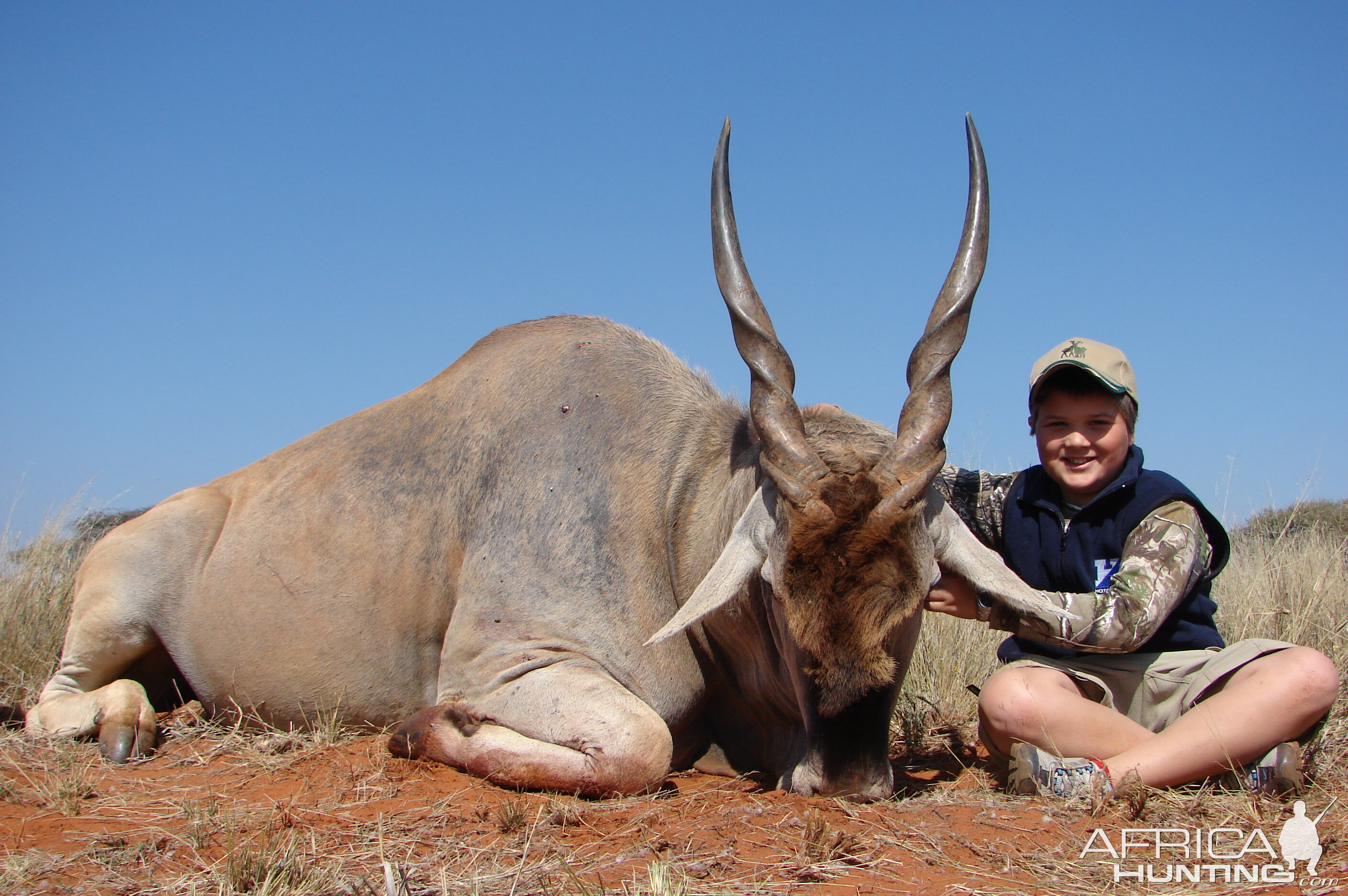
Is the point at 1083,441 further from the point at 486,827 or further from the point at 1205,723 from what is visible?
the point at 486,827

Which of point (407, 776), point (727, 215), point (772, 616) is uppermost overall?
point (727, 215)

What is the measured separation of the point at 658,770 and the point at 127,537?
3.18m

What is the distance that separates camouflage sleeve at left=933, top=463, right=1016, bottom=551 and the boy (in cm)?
10

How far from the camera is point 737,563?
3.48 meters

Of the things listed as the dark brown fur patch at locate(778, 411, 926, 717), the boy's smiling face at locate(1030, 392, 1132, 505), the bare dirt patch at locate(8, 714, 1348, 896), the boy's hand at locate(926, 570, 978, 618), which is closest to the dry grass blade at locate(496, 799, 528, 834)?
the bare dirt patch at locate(8, 714, 1348, 896)

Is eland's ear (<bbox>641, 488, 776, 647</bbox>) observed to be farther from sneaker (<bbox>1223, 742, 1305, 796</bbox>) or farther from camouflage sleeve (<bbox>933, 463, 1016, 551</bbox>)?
sneaker (<bbox>1223, 742, 1305, 796</bbox>)

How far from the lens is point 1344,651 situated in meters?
5.35

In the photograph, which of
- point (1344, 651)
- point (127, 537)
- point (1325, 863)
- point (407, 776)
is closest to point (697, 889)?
point (407, 776)

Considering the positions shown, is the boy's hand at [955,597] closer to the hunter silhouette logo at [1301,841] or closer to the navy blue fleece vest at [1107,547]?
the navy blue fleece vest at [1107,547]

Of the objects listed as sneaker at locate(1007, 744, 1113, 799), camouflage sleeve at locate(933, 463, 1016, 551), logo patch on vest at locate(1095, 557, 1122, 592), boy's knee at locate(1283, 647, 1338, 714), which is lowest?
sneaker at locate(1007, 744, 1113, 799)

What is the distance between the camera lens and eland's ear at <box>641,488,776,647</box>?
338 cm

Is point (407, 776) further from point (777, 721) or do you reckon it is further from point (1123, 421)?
point (1123, 421)

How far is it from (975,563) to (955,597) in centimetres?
16

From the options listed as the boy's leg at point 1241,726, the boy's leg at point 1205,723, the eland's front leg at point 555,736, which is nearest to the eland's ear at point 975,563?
the boy's leg at point 1205,723
